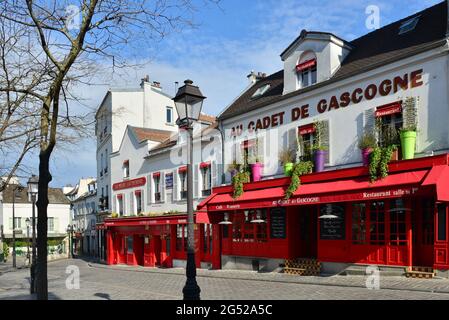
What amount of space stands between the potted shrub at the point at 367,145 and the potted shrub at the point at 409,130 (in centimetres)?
102

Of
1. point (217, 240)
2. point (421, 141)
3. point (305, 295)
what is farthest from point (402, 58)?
point (217, 240)

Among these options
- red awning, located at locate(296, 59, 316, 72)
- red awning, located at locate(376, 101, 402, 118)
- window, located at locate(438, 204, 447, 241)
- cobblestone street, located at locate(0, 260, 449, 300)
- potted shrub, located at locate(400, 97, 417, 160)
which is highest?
red awning, located at locate(296, 59, 316, 72)

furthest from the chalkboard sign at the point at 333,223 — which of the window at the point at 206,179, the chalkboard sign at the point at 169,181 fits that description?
the chalkboard sign at the point at 169,181

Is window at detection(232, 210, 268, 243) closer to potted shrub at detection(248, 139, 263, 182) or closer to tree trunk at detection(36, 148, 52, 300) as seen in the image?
potted shrub at detection(248, 139, 263, 182)

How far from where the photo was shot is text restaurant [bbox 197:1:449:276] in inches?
528

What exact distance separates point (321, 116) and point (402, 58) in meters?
3.64

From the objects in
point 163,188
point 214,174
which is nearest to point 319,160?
point 214,174

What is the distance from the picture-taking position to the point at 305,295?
12.3 metres

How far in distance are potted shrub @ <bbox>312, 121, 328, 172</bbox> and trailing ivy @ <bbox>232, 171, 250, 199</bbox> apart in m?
3.76

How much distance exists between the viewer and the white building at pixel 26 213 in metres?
56.7

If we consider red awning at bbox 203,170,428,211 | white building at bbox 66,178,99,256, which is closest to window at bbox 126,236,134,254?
red awning at bbox 203,170,428,211

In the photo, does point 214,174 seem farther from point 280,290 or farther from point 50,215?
point 50,215

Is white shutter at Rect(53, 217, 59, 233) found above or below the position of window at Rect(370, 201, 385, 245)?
below

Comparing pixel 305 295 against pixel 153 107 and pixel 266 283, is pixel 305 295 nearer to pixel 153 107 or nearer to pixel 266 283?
pixel 266 283
